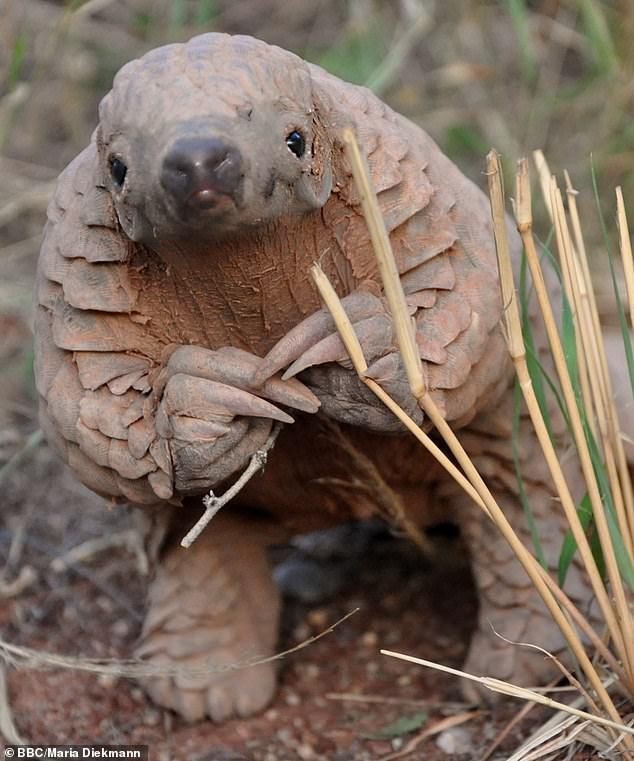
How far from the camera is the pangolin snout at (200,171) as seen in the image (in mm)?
1463

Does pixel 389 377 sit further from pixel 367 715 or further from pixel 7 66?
pixel 7 66

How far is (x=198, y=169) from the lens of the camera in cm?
146

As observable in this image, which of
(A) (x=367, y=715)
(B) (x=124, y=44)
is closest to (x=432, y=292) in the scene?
(A) (x=367, y=715)

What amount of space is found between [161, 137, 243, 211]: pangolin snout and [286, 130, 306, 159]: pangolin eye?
0.41 feet

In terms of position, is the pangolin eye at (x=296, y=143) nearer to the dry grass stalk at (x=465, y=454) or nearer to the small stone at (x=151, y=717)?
the dry grass stalk at (x=465, y=454)

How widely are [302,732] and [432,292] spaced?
2.70ft

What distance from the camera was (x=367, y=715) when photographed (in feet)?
7.25

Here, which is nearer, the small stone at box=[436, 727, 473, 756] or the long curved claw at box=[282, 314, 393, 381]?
the long curved claw at box=[282, 314, 393, 381]

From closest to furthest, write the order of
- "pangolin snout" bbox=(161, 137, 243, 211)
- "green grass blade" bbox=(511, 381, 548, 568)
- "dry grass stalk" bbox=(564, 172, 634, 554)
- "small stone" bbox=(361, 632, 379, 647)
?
"pangolin snout" bbox=(161, 137, 243, 211) < "dry grass stalk" bbox=(564, 172, 634, 554) < "green grass blade" bbox=(511, 381, 548, 568) < "small stone" bbox=(361, 632, 379, 647)

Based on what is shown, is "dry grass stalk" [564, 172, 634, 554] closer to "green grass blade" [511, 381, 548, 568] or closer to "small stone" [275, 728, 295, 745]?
"green grass blade" [511, 381, 548, 568]

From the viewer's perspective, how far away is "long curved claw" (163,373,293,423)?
167cm

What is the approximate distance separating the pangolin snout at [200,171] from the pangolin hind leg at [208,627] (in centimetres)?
80

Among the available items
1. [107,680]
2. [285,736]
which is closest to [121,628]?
[107,680]

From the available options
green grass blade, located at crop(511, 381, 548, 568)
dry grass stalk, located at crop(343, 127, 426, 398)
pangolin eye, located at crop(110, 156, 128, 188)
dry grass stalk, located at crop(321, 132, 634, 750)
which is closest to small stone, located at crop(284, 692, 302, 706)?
green grass blade, located at crop(511, 381, 548, 568)
